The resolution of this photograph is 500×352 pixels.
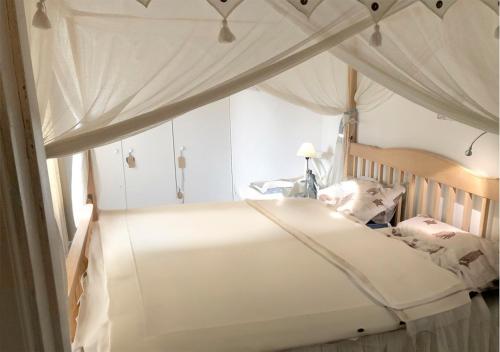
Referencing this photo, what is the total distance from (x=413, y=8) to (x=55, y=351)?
5.37 ft

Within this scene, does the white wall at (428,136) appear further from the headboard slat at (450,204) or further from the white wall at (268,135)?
the white wall at (268,135)

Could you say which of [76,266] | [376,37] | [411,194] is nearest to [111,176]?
[76,266]

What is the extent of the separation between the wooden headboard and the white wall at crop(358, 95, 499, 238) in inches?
1.8

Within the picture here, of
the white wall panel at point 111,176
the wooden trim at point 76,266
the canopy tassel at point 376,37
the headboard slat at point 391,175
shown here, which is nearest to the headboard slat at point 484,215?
the headboard slat at point 391,175

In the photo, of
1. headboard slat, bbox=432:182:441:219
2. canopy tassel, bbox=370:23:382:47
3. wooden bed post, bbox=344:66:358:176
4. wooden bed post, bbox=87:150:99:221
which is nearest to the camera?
canopy tassel, bbox=370:23:382:47

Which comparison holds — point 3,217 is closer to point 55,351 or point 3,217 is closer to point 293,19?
point 55,351

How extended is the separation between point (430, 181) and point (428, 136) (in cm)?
29

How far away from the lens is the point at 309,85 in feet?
10.8

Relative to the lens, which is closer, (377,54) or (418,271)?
(377,54)

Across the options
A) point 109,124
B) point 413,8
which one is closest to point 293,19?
point 413,8

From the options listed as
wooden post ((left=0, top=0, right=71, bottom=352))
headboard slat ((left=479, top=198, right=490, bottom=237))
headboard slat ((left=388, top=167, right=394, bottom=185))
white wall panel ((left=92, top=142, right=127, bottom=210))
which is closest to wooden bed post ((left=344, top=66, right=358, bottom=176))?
headboard slat ((left=388, top=167, right=394, bottom=185))

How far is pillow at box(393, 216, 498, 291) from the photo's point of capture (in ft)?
6.25

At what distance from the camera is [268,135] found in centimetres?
450

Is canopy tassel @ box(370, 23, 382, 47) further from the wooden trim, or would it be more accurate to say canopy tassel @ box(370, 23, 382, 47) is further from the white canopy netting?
the wooden trim
